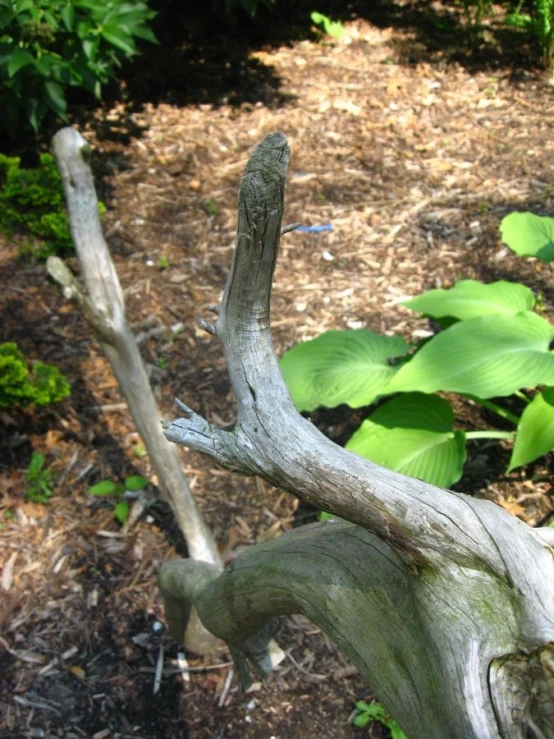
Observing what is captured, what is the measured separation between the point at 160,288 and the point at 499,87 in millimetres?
3835

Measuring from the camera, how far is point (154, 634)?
299 centimetres

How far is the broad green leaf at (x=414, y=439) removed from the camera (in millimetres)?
2957

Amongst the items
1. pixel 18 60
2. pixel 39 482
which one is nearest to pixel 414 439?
→ pixel 39 482

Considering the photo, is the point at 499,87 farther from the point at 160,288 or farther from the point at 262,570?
the point at 262,570

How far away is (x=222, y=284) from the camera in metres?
4.47

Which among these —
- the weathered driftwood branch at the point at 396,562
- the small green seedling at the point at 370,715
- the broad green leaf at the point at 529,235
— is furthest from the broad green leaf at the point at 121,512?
the broad green leaf at the point at 529,235

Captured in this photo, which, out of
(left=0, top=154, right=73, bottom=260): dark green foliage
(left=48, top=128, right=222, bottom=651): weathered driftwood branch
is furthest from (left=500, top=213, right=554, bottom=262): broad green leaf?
(left=0, top=154, right=73, bottom=260): dark green foliage

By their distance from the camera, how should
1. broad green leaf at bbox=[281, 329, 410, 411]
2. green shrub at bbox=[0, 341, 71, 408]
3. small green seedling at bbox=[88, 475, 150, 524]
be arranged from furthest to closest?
small green seedling at bbox=[88, 475, 150, 524] → green shrub at bbox=[0, 341, 71, 408] → broad green leaf at bbox=[281, 329, 410, 411]

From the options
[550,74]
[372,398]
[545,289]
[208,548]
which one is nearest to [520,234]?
[545,289]

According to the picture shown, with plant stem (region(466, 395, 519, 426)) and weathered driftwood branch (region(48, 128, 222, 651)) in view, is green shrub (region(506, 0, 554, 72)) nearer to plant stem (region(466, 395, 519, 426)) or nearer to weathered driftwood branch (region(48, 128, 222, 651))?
plant stem (region(466, 395, 519, 426))

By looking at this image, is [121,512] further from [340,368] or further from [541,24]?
[541,24]

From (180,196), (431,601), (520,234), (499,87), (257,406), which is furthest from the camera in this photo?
(499,87)

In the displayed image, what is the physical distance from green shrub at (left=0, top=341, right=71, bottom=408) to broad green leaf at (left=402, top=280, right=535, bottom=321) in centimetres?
174

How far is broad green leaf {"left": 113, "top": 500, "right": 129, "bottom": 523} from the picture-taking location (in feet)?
10.8
